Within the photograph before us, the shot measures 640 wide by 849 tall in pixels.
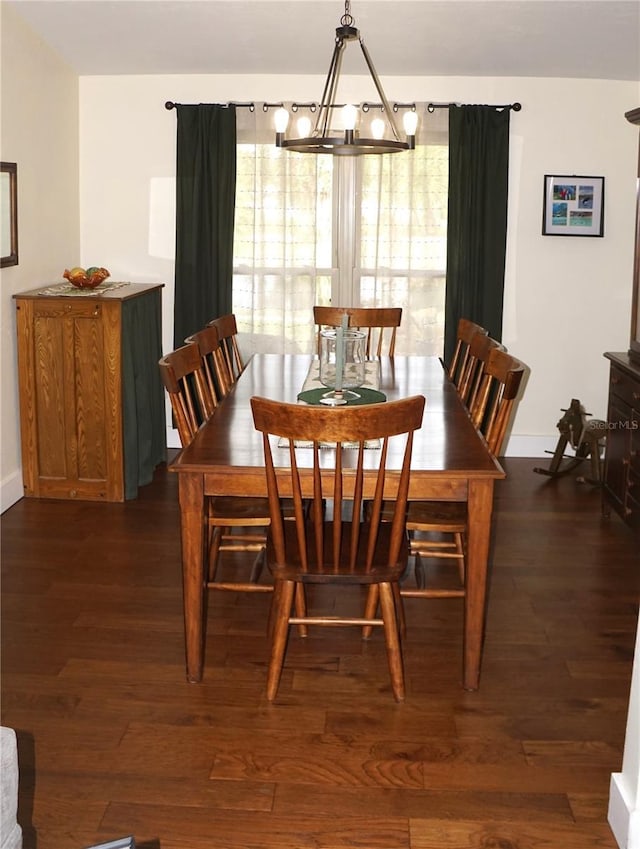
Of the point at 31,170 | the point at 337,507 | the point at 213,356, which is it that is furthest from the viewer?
the point at 31,170

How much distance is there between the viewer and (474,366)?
162 inches

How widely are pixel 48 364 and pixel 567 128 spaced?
3.27m

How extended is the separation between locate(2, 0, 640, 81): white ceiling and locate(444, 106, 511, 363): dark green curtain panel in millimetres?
306

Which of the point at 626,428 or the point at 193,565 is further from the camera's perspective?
the point at 626,428

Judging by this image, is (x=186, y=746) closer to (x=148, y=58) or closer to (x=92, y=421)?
(x=92, y=421)

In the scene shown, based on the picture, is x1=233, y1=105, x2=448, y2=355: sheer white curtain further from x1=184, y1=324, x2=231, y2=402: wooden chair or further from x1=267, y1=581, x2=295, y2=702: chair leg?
x1=267, y1=581, x2=295, y2=702: chair leg

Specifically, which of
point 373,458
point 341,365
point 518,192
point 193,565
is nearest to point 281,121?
point 341,365

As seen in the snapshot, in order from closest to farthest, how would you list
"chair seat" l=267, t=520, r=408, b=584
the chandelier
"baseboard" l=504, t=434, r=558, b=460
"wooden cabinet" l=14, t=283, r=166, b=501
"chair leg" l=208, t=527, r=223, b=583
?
"chair seat" l=267, t=520, r=408, b=584 → the chandelier → "chair leg" l=208, t=527, r=223, b=583 → "wooden cabinet" l=14, t=283, r=166, b=501 → "baseboard" l=504, t=434, r=558, b=460

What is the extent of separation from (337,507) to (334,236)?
340cm

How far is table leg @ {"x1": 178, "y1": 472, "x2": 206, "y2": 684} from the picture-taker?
2.83 meters

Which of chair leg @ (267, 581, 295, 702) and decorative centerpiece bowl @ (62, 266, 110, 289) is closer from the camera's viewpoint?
chair leg @ (267, 581, 295, 702)

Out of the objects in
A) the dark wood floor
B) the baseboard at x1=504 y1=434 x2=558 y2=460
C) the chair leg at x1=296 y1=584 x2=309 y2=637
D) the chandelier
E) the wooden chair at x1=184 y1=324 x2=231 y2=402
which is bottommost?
the dark wood floor

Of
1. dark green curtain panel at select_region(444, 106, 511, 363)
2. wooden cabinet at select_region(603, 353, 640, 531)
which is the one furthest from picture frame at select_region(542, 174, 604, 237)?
wooden cabinet at select_region(603, 353, 640, 531)

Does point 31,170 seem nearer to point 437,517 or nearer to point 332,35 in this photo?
point 332,35
